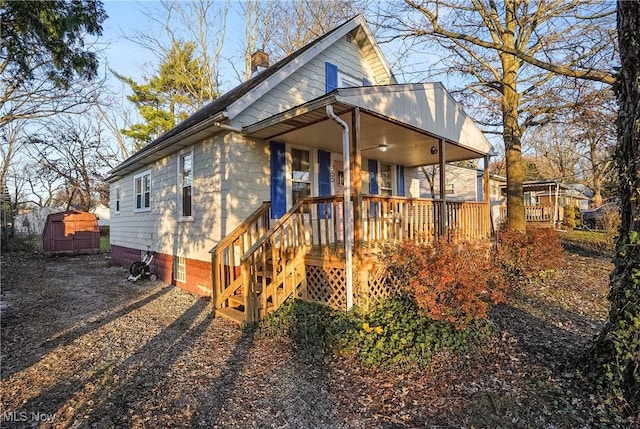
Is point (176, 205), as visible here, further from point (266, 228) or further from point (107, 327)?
point (107, 327)

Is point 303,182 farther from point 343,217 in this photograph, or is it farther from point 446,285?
point 446,285

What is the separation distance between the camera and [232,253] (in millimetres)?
6957

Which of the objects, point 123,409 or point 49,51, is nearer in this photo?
point 123,409

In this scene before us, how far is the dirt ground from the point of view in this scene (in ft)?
10.8

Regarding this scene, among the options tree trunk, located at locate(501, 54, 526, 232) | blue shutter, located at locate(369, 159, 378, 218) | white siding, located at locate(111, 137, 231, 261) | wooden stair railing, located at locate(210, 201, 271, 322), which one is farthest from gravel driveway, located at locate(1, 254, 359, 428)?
tree trunk, located at locate(501, 54, 526, 232)

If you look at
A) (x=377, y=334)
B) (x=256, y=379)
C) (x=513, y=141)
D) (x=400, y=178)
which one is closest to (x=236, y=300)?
(x=256, y=379)

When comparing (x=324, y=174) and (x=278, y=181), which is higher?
(x=324, y=174)

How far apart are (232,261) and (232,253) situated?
187mm

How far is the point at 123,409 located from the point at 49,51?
6823 millimetres

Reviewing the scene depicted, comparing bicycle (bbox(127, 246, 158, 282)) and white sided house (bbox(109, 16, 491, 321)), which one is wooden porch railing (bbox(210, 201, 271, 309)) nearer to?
white sided house (bbox(109, 16, 491, 321))

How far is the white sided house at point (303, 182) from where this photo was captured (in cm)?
580

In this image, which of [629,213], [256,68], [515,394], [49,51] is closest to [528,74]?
[256,68]

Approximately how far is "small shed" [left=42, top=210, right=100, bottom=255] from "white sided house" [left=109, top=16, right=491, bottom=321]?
8973mm

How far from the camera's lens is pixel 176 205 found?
9297mm
